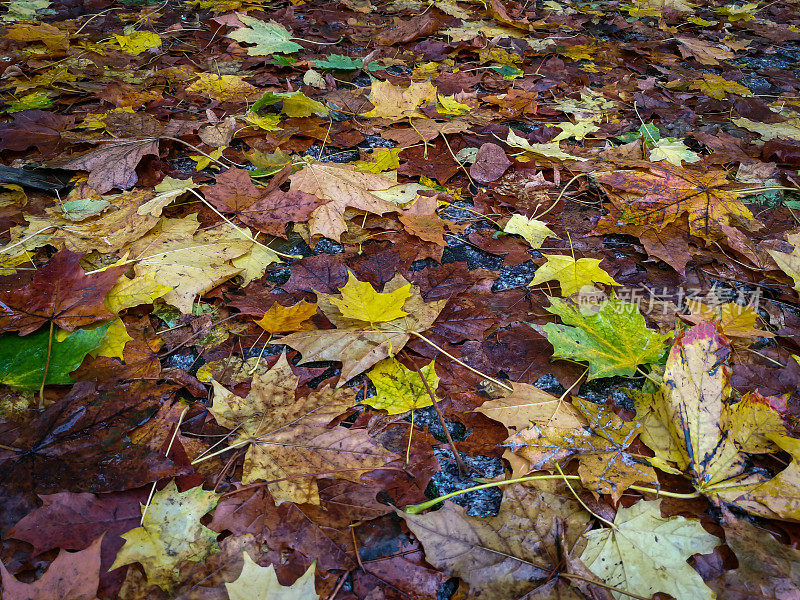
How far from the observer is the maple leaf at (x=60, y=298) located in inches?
52.6

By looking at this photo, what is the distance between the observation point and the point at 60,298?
1.38 metres

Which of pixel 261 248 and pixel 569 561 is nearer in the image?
pixel 569 561

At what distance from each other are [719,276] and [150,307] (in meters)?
1.85

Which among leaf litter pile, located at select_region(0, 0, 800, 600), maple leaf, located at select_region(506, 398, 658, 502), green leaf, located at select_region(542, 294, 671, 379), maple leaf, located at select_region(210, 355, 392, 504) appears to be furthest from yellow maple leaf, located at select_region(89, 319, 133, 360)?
green leaf, located at select_region(542, 294, 671, 379)

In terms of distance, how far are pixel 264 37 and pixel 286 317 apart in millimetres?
2183

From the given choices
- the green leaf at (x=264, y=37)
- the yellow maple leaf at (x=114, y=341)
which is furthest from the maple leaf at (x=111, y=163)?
the green leaf at (x=264, y=37)

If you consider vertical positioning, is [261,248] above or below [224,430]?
above

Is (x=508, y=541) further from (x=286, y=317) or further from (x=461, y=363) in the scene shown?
(x=286, y=317)

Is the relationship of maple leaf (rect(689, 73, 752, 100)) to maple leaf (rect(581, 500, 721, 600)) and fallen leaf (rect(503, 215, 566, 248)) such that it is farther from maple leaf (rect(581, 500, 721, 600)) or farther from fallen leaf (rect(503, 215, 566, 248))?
maple leaf (rect(581, 500, 721, 600))

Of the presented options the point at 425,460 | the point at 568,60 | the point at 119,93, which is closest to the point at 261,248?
the point at 425,460

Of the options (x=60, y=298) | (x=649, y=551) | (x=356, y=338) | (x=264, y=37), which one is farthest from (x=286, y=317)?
(x=264, y=37)

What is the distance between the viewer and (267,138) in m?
2.25

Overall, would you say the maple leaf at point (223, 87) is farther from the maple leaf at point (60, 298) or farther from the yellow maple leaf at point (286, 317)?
the yellow maple leaf at point (286, 317)

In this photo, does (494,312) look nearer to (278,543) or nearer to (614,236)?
(614,236)
